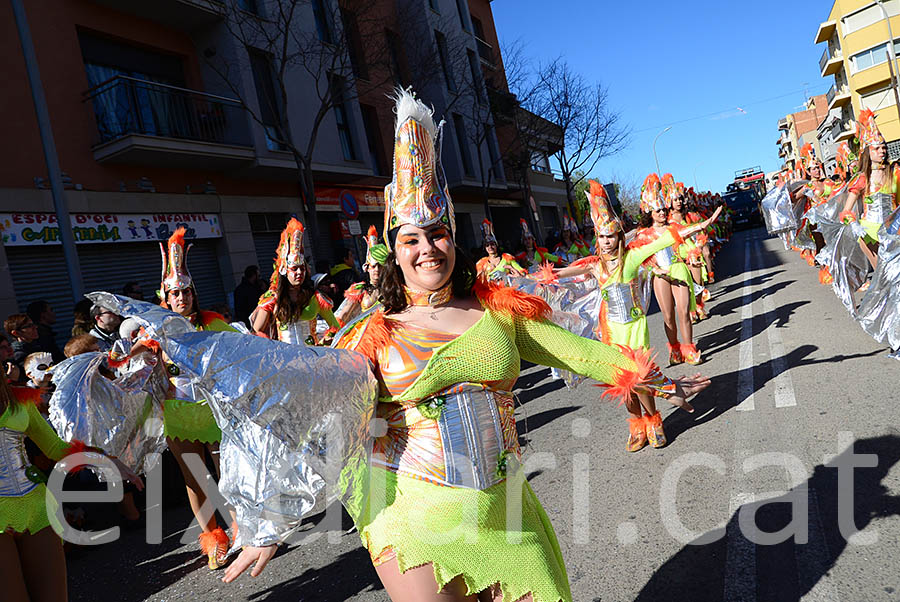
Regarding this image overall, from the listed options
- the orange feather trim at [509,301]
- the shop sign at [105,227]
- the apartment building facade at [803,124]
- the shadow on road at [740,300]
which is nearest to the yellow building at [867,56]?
the apartment building facade at [803,124]

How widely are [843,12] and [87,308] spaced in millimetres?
64898

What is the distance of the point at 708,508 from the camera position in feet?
12.6

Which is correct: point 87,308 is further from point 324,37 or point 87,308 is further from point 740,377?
point 324,37

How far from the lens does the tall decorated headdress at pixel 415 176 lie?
2.29 meters

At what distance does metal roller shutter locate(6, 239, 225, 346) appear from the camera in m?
10.9

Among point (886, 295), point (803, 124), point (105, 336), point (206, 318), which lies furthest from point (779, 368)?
point (803, 124)

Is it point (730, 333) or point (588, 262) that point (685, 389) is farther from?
point (730, 333)

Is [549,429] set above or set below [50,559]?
below

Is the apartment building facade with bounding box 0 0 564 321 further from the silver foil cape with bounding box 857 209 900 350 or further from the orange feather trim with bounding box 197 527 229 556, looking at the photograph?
the silver foil cape with bounding box 857 209 900 350

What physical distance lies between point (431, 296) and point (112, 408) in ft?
8.15

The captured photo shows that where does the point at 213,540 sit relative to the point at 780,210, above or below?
below

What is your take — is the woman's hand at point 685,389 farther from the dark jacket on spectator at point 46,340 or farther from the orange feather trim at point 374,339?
the dark jacket on spectator at point 46,340

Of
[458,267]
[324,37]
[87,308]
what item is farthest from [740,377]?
[324,37]

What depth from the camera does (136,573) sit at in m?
4.68
